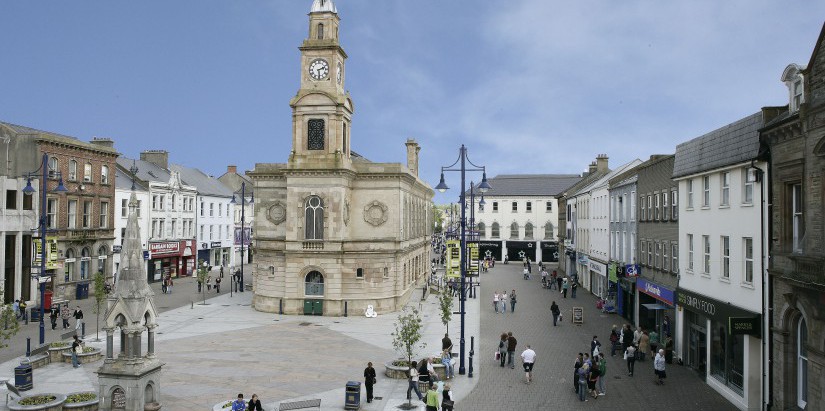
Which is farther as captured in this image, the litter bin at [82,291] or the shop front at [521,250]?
the shop front at [521,250]

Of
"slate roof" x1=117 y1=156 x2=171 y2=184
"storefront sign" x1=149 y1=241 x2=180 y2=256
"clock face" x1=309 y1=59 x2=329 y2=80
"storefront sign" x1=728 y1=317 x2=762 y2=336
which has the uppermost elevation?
"clock face" x1=309 y1=59 x2=329 y2=80

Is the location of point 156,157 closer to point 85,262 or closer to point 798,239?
point 85,262

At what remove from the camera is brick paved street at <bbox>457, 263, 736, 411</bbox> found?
22.7 meters

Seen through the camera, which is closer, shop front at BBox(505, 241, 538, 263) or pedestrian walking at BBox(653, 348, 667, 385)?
pedestrian walking at BBox(653, 348, 667, 385)

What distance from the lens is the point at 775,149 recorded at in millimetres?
20312

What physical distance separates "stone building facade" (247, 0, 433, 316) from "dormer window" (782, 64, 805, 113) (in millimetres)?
27475

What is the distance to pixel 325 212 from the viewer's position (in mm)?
42812

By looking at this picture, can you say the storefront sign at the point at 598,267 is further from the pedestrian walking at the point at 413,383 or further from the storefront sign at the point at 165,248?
the storefront sign at the point at 165,248

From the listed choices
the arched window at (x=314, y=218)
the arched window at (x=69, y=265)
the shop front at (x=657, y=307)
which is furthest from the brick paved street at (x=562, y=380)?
the arched window at (x=69, y=265)

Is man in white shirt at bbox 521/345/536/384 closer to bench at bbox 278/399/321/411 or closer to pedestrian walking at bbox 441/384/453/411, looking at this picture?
pedestrian walking at bbox 441/384/453/411

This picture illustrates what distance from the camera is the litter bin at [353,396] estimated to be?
21.4 meters

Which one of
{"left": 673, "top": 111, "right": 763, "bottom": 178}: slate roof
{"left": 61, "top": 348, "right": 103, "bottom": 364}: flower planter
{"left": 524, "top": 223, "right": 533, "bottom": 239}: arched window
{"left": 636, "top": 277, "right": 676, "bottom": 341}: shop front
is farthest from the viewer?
{"left": 524, "top": 223, "right": 533, "bottom": 239}: arched window

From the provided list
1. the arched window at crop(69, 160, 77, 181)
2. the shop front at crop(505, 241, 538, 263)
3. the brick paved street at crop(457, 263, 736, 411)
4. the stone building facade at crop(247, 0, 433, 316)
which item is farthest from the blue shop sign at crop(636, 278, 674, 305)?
the shop front at crop(505, 241, 538, 263)

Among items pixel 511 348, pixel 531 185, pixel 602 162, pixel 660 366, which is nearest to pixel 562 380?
pixel 511 348
